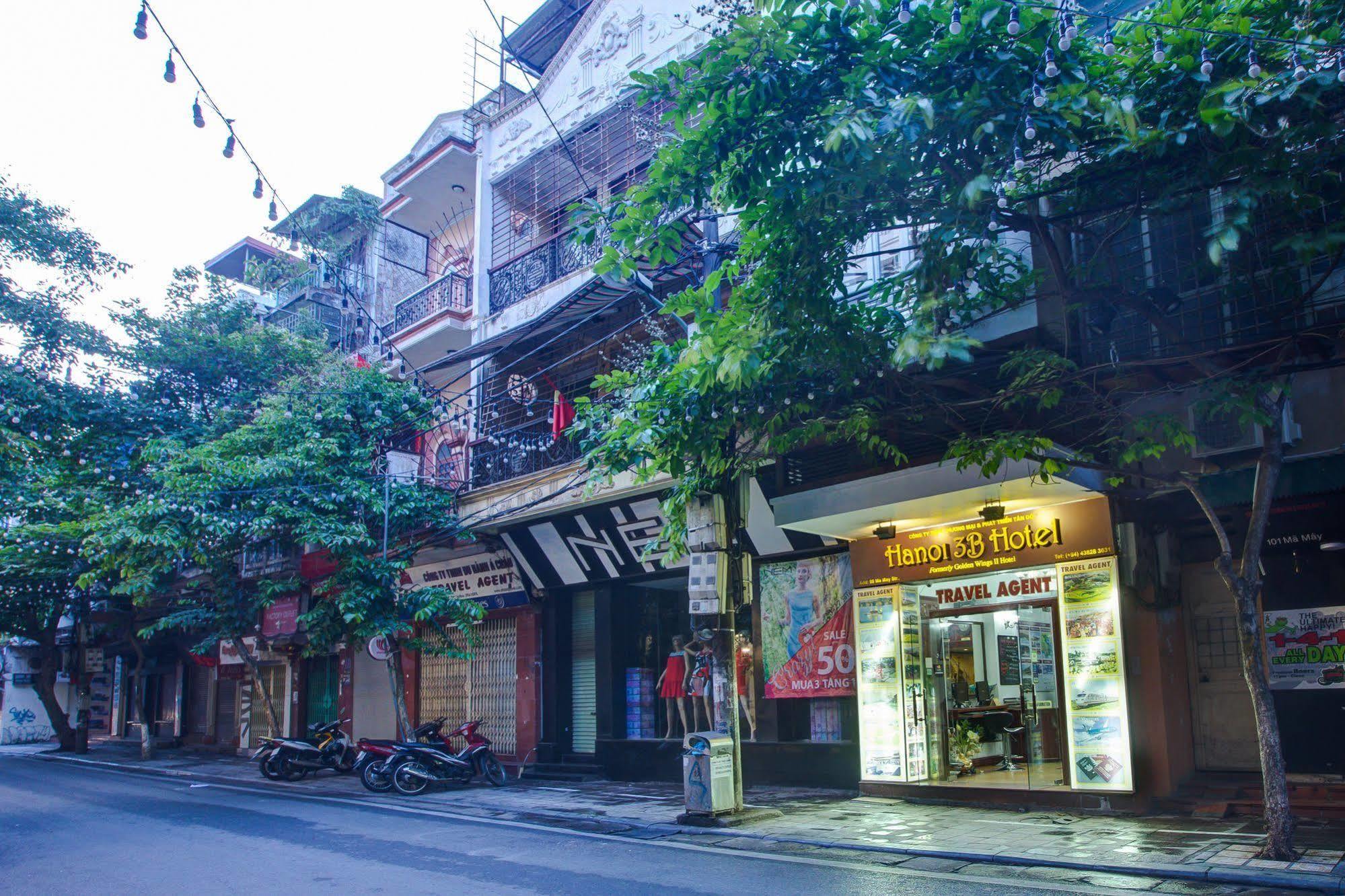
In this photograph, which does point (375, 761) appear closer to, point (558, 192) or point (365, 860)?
point (365, 860)

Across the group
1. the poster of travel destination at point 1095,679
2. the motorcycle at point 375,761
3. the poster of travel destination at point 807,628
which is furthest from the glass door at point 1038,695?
the motorcycle at point 375,761

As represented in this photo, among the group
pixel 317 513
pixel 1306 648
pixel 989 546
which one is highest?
pixel 317 513

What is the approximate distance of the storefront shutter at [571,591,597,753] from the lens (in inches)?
698

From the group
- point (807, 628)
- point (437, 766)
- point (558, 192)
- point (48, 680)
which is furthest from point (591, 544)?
point (48, 680)

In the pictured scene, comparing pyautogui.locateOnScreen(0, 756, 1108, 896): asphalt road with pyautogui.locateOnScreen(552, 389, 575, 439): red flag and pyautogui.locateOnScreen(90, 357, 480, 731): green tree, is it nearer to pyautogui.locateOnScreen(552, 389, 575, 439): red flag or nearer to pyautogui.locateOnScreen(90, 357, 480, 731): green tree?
pyautogui.locateOnScreen(90, 357, 480, 731): green tree

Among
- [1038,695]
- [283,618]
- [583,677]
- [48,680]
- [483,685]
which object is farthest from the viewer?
[48,680]

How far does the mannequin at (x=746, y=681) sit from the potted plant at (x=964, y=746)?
2.86m

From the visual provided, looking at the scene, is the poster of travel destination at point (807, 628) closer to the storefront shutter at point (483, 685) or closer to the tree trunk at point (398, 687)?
the storefront shutter at point (483, 685)

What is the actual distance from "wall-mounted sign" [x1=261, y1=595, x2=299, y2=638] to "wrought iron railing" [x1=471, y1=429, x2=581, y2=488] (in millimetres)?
6889

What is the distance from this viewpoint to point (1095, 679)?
1123cm

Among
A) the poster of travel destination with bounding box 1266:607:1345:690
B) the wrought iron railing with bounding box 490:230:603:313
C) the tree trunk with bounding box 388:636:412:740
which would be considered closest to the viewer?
the poster of travel destination with bounding box 1266:607:1345:690

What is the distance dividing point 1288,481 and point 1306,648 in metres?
1.95

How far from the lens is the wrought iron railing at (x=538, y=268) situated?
18.1 m

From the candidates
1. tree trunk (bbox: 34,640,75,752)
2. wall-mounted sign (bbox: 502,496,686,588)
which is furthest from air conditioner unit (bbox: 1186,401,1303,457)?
tree trunk (bbox: 34,640,75,752)
